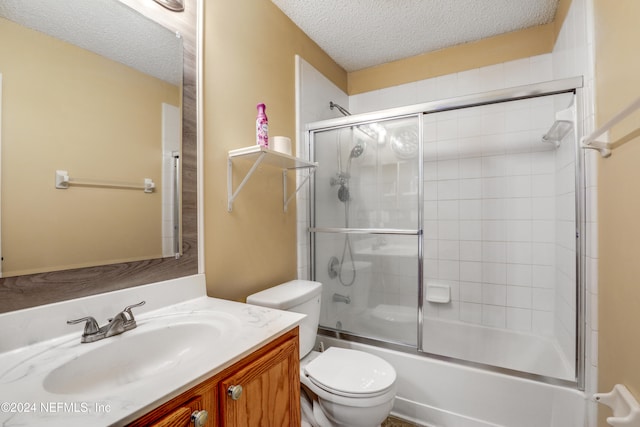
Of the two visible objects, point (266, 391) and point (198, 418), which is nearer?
point (198, 418)

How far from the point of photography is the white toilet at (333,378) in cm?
127

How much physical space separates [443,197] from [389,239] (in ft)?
2.68

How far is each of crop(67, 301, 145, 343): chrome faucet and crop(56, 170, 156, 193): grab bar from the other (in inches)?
16.4

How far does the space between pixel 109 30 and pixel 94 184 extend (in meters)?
0.56

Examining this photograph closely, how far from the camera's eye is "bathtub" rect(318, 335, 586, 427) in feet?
4.73

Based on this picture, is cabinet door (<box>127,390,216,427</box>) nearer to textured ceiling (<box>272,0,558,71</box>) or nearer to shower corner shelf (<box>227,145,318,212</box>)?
shower corner shelf (<box>227,145,318,212</box>)

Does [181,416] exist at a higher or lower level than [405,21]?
lower

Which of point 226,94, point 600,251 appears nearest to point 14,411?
point 226,94

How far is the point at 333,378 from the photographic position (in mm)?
1372

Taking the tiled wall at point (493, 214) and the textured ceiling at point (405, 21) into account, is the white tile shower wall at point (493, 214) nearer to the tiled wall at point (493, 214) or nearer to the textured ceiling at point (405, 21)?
the tiled wall at point (493, 214)

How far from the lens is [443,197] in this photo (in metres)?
2.46

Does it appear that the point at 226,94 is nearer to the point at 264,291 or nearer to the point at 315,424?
the point at 264,291

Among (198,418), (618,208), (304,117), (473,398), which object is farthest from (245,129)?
(473,398)

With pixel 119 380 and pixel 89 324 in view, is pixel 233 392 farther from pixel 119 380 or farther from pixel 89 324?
pixel 89 324
